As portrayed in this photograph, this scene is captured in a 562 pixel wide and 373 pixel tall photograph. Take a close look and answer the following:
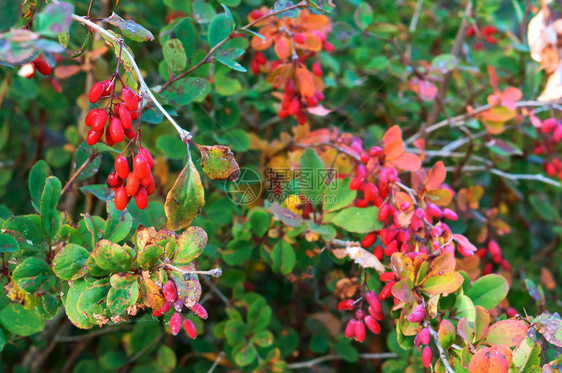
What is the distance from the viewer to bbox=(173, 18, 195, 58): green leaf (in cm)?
100

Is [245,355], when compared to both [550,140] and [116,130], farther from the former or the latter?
[550,140]

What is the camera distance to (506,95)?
4.24 feet

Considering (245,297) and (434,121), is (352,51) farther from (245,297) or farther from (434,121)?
(245,297)

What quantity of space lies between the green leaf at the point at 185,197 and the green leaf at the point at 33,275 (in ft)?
0.75

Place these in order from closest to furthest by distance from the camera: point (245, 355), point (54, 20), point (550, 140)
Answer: point (54, 20), point (245, 355), point (550, 140)

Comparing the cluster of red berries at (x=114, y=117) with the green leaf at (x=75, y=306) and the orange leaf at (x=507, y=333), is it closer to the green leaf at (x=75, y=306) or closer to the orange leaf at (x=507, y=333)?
the green leaf at (x=75, y=306)

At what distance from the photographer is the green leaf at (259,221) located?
1.09m

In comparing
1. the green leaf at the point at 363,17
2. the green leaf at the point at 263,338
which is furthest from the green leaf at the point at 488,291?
the green leaf at the point at 363,17

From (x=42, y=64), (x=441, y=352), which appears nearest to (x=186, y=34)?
(x=42, y=64)

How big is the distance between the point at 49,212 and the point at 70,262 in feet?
0.44

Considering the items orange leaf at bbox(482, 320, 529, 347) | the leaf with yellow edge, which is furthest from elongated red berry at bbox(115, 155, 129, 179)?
orange leaf at bbox(482, 320, 529, 347)

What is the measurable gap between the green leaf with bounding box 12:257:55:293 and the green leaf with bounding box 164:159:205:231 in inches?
9.0

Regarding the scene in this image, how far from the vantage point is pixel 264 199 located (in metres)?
1.28

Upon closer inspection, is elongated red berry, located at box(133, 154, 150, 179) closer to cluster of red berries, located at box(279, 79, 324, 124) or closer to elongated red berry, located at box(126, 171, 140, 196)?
elongated red berry, located at box(126, 171, 140, 196)
